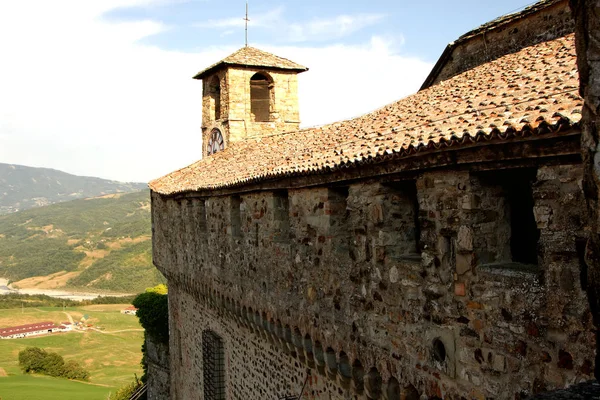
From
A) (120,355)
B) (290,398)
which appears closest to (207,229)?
(290,398)

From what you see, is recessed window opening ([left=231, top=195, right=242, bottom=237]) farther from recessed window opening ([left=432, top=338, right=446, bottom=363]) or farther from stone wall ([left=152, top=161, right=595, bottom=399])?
recessed window opening ([left=432, top=338, right=446, bottom=363])

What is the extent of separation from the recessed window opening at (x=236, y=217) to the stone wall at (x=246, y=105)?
9.05 metres

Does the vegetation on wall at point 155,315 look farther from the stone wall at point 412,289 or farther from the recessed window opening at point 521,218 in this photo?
the recessed window opening at point 521,218

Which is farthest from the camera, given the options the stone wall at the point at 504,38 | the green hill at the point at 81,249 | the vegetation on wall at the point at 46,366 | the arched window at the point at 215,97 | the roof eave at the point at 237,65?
the green hill at the point at 81,249

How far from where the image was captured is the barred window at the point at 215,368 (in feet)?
38.4

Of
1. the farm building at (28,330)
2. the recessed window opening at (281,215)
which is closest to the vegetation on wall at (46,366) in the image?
the farm building at (28,330)

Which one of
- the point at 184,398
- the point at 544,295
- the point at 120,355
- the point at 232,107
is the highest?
the point at 232,107

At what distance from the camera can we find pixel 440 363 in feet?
16.8

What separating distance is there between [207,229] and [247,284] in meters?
Result: 2.49

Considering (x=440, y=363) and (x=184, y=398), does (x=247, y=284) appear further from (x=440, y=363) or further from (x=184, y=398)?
(x=184, y=398)

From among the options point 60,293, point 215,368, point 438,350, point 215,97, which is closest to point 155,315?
point 215,97

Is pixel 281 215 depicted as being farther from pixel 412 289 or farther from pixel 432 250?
pixel 432 250

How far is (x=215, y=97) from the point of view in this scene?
2092cm

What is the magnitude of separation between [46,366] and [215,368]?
41.4m
